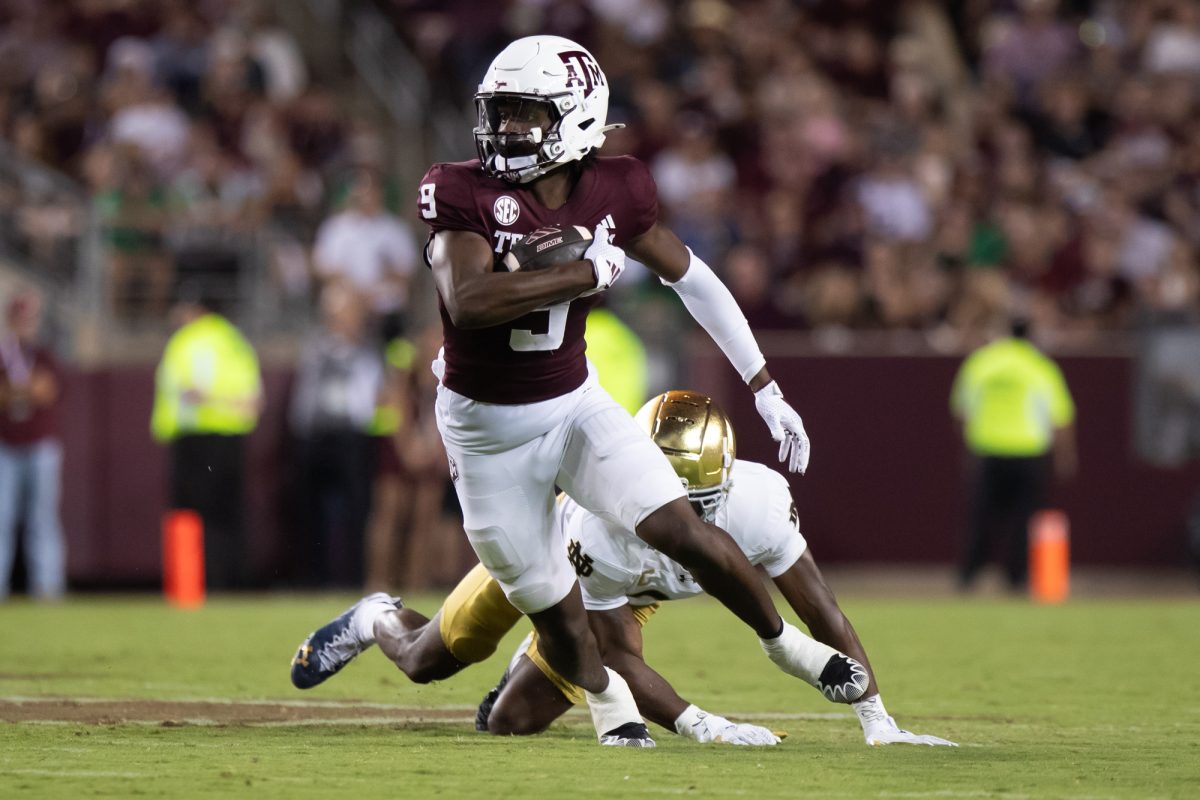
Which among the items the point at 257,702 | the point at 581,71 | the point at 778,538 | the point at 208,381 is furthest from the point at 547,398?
the point at 208,381

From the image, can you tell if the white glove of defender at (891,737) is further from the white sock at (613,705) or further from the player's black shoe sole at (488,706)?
the player's black shoe sole at (488,706)

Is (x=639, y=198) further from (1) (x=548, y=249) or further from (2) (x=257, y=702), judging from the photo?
(2) (x=257, y=702)

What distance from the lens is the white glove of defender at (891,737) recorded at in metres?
5.86

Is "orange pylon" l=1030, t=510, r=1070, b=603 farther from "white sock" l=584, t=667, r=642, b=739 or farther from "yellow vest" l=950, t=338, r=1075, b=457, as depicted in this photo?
"white sock" l=584, t=667, r=642, b=739

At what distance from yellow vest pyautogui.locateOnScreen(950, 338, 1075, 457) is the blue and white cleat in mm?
7008

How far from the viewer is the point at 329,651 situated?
6.89 m

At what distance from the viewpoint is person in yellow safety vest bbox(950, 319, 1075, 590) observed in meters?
13.0

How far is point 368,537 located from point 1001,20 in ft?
25.0

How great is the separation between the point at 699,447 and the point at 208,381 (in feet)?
24.3

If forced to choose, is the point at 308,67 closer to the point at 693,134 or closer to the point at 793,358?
the point at 693,134

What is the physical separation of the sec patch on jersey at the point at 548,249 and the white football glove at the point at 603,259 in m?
0.03

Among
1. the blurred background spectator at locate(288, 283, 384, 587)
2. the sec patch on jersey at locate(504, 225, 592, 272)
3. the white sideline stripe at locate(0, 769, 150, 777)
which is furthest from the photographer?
the blurred background spectator at locate(288, 283, 384, 587)

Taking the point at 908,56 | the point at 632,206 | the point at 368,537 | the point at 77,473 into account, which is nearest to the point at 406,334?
the point at 368,537

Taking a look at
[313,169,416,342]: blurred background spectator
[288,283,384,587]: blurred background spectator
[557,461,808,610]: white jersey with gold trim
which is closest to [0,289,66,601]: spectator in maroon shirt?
[288,283,384,587]: blurred background spectator
